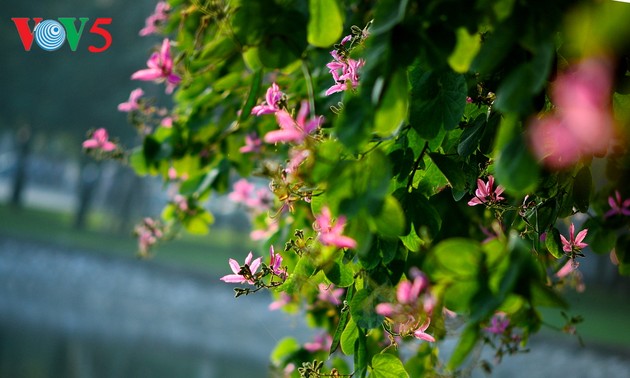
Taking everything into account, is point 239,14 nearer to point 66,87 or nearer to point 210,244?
point 66,87

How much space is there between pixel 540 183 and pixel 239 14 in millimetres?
720

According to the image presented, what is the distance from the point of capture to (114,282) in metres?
12.2

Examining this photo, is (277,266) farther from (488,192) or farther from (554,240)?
(554,240)

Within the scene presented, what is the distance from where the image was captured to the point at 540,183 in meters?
1.29

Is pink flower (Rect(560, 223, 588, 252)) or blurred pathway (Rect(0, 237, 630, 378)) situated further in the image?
blurred pathway (Rect(0, 237, 630, 378))

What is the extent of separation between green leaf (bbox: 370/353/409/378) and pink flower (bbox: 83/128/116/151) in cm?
144

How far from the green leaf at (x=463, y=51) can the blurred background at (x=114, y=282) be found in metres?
1.11

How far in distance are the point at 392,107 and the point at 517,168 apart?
156mm

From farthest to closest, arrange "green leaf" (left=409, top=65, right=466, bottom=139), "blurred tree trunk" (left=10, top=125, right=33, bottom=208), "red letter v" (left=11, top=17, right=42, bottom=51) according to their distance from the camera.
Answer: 1. "blurred tree trunk" (left=10, top=125, right=33, bottom=208)
2. "red letter v" (left=11, top=17, right=42, bottom=51)
3. "green leaf" (left=409, top=65, right=466, bottom=139)

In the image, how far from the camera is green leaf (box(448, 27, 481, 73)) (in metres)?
0.93

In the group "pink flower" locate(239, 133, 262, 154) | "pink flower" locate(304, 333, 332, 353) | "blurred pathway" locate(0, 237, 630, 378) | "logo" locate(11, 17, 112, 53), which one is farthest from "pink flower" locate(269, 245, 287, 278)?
"blurred pathway" locate(0, 237, 630, 378)

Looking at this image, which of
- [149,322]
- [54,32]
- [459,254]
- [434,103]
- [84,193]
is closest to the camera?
[459,254]

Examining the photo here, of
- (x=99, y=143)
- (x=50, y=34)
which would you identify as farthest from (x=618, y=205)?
(x=50, y=34)

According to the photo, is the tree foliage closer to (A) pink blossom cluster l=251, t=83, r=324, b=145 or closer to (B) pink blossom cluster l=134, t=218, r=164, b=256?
(A) pink blossom cluster l=251, t=83, r=324, b=145
